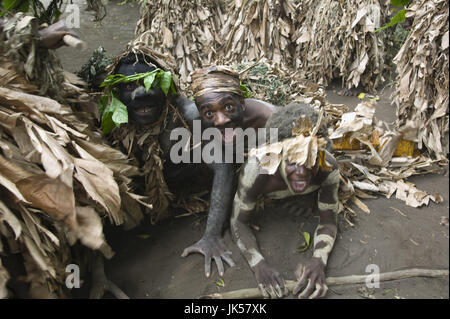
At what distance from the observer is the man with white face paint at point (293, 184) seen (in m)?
1.84

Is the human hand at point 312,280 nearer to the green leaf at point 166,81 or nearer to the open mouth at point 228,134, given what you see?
the open mouth at point 228,134

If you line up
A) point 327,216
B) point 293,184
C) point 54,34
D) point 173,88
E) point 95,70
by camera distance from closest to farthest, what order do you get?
point 54,34 → point 293,184 → point 327,216 → point 173,88 → point 95,70

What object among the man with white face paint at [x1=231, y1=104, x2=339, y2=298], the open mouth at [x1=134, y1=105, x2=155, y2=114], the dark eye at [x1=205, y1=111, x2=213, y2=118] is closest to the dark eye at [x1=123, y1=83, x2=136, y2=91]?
the open mouth at [x1=134, y1=105, x2=155, y2=114]

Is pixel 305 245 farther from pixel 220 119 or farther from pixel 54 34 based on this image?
pixel 54 34

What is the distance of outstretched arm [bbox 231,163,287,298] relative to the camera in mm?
2051

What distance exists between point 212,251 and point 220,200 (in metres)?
0.35

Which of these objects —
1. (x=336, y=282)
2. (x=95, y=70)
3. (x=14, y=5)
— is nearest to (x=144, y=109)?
(x=95, y=70)

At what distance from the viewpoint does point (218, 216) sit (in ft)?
7.99

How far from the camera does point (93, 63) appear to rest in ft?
8.43

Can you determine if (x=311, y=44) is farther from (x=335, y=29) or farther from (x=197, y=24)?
(x=197, y=24)

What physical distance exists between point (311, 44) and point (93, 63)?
3.29 metres

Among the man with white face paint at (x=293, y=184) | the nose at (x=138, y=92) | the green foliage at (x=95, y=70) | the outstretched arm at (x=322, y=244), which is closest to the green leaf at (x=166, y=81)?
the nose at (x=138, y=92)
